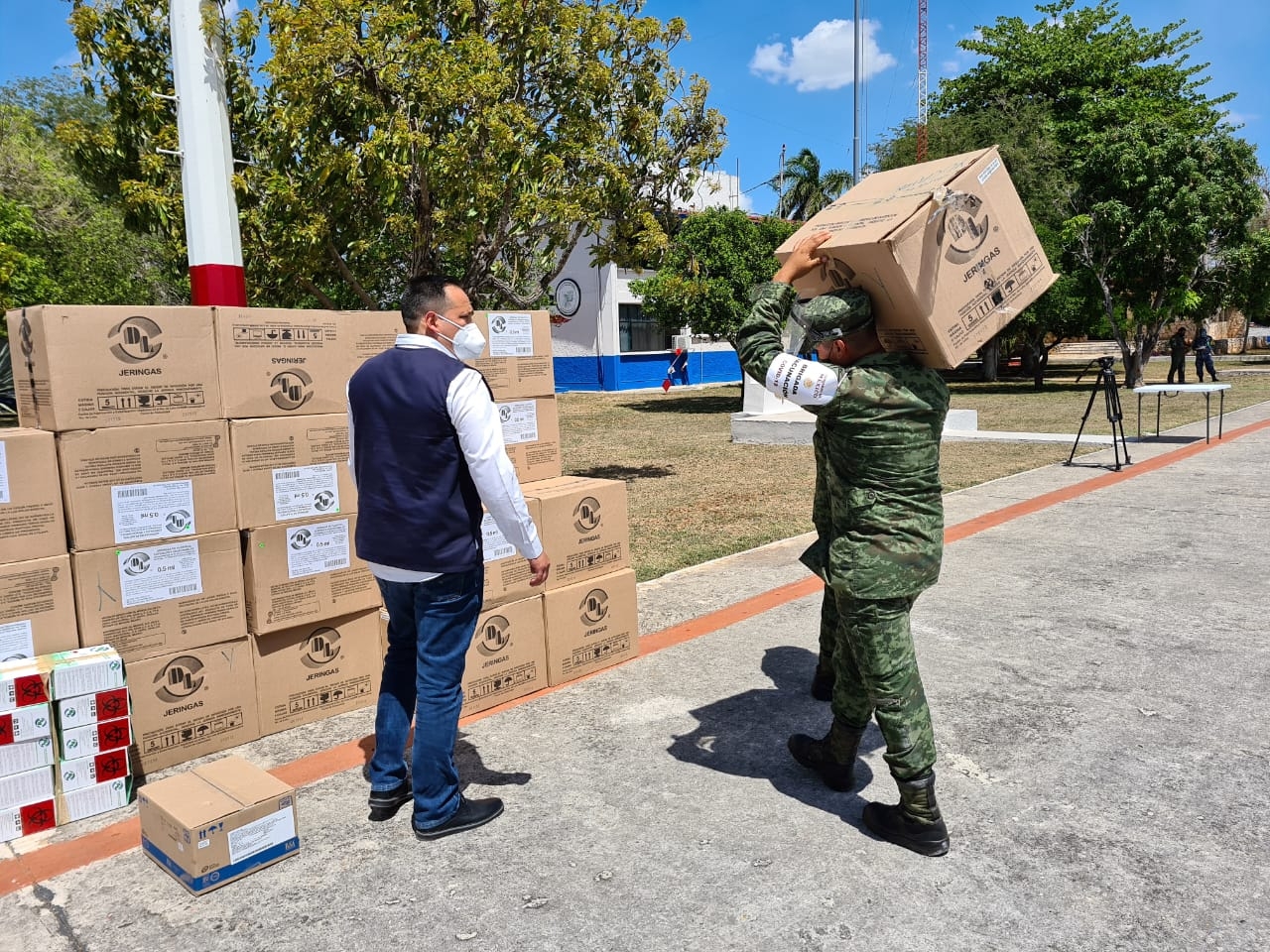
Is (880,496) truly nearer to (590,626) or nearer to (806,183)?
(590,626)

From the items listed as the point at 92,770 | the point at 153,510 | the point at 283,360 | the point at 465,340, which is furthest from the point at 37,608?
the point at 465,340

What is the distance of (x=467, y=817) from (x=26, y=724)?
1.54m

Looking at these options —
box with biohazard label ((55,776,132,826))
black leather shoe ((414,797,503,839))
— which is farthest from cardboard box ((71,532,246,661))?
black leather shoe ((414,797,503,839))

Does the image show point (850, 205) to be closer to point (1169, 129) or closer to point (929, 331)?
point (929, 331)

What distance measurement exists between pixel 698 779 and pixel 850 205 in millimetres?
2213

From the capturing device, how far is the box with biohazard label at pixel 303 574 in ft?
12.7

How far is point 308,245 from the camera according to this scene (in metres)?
8.73

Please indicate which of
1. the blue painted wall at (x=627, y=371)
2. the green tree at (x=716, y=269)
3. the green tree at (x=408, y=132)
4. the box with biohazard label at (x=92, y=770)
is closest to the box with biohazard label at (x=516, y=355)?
the box with biohazard label at (x=92, y=770)

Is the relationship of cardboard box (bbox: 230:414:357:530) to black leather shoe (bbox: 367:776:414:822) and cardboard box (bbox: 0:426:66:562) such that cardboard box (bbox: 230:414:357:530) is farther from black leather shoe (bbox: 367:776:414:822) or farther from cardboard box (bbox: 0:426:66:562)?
black leather shoe (bbox: 367:776:414:822)

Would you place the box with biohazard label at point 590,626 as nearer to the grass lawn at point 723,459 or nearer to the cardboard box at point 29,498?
the grass lawn at point 723,459

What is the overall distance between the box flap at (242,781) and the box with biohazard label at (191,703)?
0.50m

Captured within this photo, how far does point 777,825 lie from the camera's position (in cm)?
316

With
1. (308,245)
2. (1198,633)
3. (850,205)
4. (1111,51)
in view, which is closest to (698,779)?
(850,205)

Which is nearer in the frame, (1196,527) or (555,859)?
(555,859)
